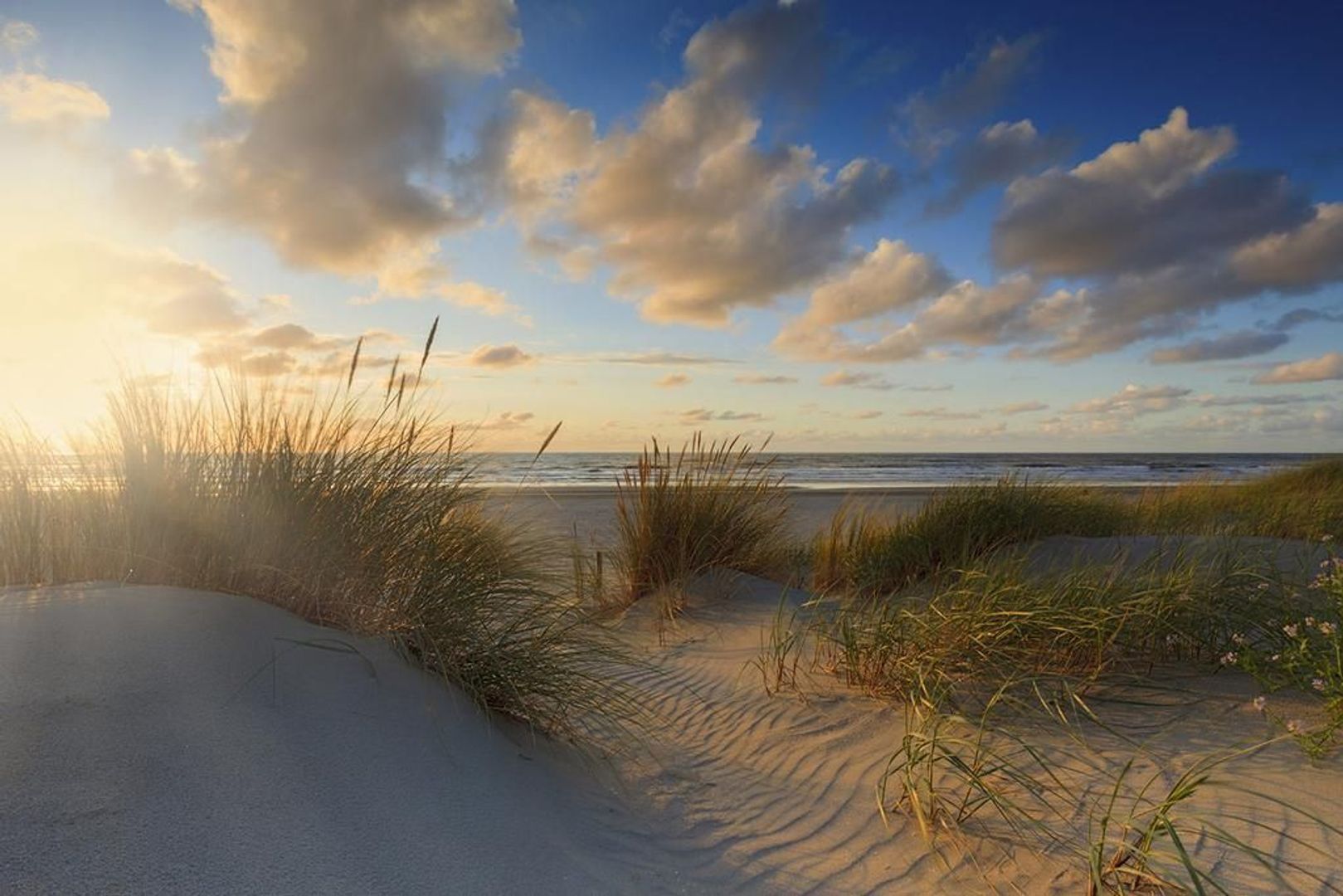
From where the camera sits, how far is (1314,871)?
2707 millimetres

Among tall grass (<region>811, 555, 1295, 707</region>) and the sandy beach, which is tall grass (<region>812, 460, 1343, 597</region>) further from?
tall grass (<region>811, 555, 1295, 707</region>)

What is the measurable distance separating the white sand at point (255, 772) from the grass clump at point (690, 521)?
4081 millimetres

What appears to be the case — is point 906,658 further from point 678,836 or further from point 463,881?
point 463,881

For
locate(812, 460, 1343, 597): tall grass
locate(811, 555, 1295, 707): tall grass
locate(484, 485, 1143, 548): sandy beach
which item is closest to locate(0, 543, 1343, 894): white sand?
locate(811, 555, 1295, 707): tall grass

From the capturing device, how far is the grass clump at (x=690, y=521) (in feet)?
24.7

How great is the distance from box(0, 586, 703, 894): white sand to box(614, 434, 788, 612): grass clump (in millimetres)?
4081

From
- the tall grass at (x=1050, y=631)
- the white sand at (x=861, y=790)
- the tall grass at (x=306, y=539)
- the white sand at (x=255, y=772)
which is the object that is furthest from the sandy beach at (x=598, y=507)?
the tall grass at (x=1050, y=631)

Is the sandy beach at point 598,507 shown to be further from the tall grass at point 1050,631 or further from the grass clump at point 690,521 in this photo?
the tall grass at point 1050,631

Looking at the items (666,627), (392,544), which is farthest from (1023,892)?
(666,627)

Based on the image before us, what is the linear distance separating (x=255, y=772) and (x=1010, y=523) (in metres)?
7.40

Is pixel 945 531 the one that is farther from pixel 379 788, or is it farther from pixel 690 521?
pixel 379 788

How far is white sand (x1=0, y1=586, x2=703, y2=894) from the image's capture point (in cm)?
217

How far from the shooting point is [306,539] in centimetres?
358

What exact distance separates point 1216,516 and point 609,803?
9.77 m
